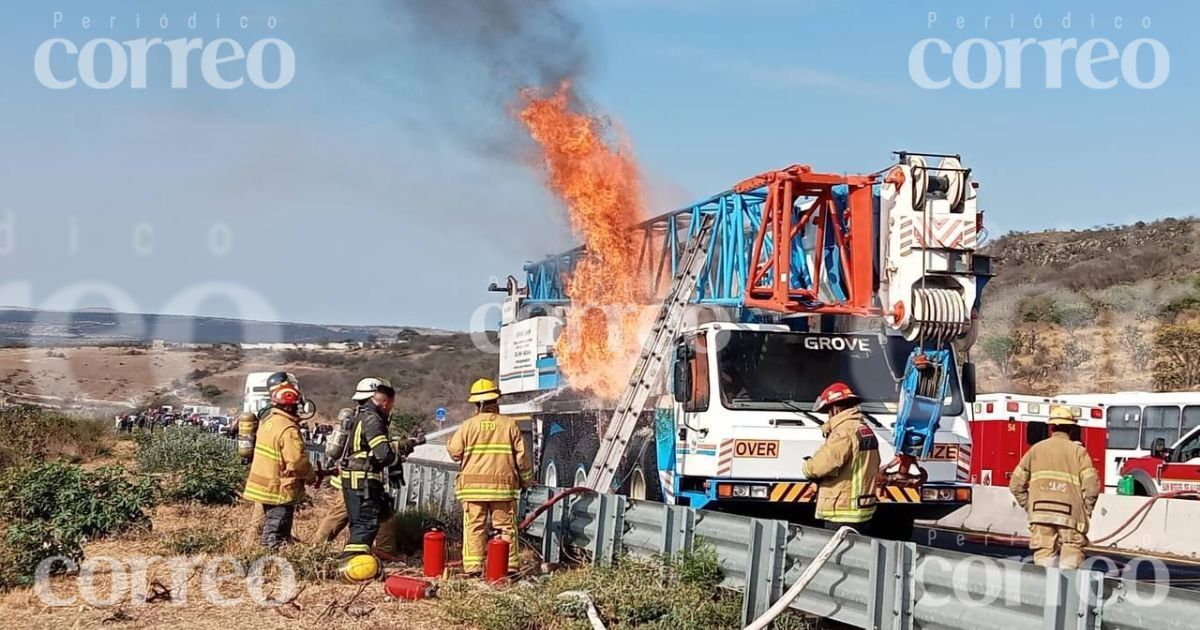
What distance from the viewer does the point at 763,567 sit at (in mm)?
7809

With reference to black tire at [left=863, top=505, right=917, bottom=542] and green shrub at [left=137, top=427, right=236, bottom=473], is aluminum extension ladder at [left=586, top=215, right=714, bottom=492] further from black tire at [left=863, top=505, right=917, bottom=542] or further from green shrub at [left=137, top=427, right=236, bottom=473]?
green shrub at [left=137, top=427, right=236, bottom=473]

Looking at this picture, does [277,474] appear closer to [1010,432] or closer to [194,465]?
[194,465]

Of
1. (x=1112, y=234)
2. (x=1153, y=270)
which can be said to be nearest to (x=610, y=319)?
(x=1153, y=270)

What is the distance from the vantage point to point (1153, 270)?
5672cm

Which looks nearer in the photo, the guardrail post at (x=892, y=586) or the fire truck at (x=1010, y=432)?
the guardrail post at (x=892, y=586)

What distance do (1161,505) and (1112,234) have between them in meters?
58.0

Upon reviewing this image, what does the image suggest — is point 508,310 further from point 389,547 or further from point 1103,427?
point 1103,427

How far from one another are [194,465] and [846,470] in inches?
405

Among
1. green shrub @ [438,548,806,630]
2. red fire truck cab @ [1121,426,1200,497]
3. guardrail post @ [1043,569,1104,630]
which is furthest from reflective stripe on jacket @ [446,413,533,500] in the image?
red fire truck cab @ [1121,426,1200,497]

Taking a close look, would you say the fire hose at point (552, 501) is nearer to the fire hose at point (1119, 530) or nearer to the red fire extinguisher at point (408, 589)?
the red fire extinguisher at point (408, 589)

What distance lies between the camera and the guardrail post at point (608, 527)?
9.52 metres

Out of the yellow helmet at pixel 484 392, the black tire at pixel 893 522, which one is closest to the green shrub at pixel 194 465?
the yellow helmet at pixel 484 392

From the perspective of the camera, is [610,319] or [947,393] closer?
[947,393]

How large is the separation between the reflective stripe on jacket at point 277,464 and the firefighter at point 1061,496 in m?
5.75
